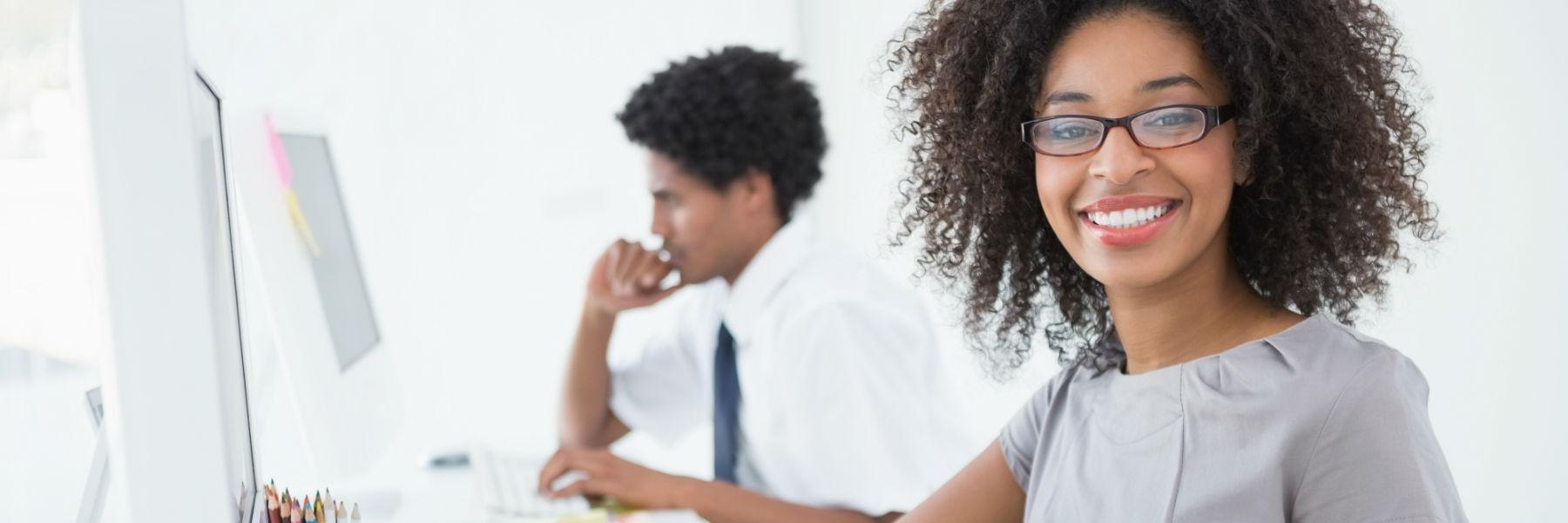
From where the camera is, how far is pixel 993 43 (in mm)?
1026

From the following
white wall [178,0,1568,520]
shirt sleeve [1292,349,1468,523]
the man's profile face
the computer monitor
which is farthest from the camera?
white wall [178,0,1568,520]

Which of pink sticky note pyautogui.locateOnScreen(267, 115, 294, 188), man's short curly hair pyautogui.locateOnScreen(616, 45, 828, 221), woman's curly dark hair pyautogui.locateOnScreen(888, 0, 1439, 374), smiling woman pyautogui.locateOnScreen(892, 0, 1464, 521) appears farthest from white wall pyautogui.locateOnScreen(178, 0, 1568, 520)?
smiling woman pyautogui.locateOnScreen(892, 0, 1464, 521)

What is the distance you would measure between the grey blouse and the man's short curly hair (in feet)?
3.76

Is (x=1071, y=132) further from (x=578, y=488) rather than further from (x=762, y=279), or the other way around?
(x=762, y=279)

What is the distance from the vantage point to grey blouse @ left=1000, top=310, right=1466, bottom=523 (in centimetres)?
77

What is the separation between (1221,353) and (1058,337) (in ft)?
0.92

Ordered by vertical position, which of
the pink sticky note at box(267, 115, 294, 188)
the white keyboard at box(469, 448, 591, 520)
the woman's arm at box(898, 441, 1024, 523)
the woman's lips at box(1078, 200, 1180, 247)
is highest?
the pink sticky note at box(267, 115, 294, 188)

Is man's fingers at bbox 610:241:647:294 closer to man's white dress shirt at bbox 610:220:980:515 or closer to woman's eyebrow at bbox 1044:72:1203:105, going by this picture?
man's white dress shirt at bbox 610:220:980:515

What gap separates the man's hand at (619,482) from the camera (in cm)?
154

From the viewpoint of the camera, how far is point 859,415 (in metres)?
1.61

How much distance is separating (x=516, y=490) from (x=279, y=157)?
54cm

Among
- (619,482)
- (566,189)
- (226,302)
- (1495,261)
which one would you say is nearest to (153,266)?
(226,302)

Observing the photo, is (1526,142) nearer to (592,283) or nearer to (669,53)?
(592,283)

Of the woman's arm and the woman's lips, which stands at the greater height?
the woman's lips
